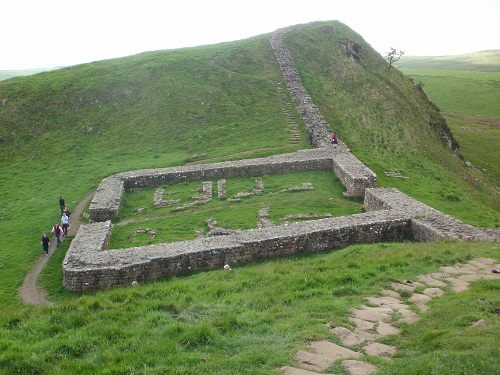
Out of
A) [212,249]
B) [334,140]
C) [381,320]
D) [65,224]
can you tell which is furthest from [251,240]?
[334,140]

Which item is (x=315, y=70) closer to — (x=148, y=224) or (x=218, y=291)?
(x=148, y=224)

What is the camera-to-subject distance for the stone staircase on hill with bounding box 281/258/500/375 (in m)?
8.75

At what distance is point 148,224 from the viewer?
2534cm

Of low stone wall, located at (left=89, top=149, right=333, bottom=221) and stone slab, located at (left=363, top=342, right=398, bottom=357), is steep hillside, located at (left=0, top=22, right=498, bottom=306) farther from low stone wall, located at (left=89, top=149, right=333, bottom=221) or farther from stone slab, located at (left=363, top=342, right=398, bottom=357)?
stone slab, located at (left=363, top=342, right=398, bottom=357)

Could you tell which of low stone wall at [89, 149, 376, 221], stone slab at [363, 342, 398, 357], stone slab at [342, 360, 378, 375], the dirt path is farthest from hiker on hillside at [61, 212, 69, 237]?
stone slab at [342, 360, 378, 375]

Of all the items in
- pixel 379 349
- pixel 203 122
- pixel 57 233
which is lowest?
pixel 57 233

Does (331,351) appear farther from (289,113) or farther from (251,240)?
(289,113)

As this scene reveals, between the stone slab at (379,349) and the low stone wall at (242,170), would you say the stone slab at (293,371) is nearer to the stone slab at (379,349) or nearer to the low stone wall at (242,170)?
the stone slab at (379,349)

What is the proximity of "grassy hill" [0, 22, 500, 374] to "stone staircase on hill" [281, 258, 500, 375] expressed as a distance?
0.43 meters

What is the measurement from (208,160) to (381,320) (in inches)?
1065

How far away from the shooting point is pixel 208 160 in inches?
1427

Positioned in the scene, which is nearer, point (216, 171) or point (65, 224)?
point (65, 224)

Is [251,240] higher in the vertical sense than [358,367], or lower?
lower

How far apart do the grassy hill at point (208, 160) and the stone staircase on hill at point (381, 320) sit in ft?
1.40
